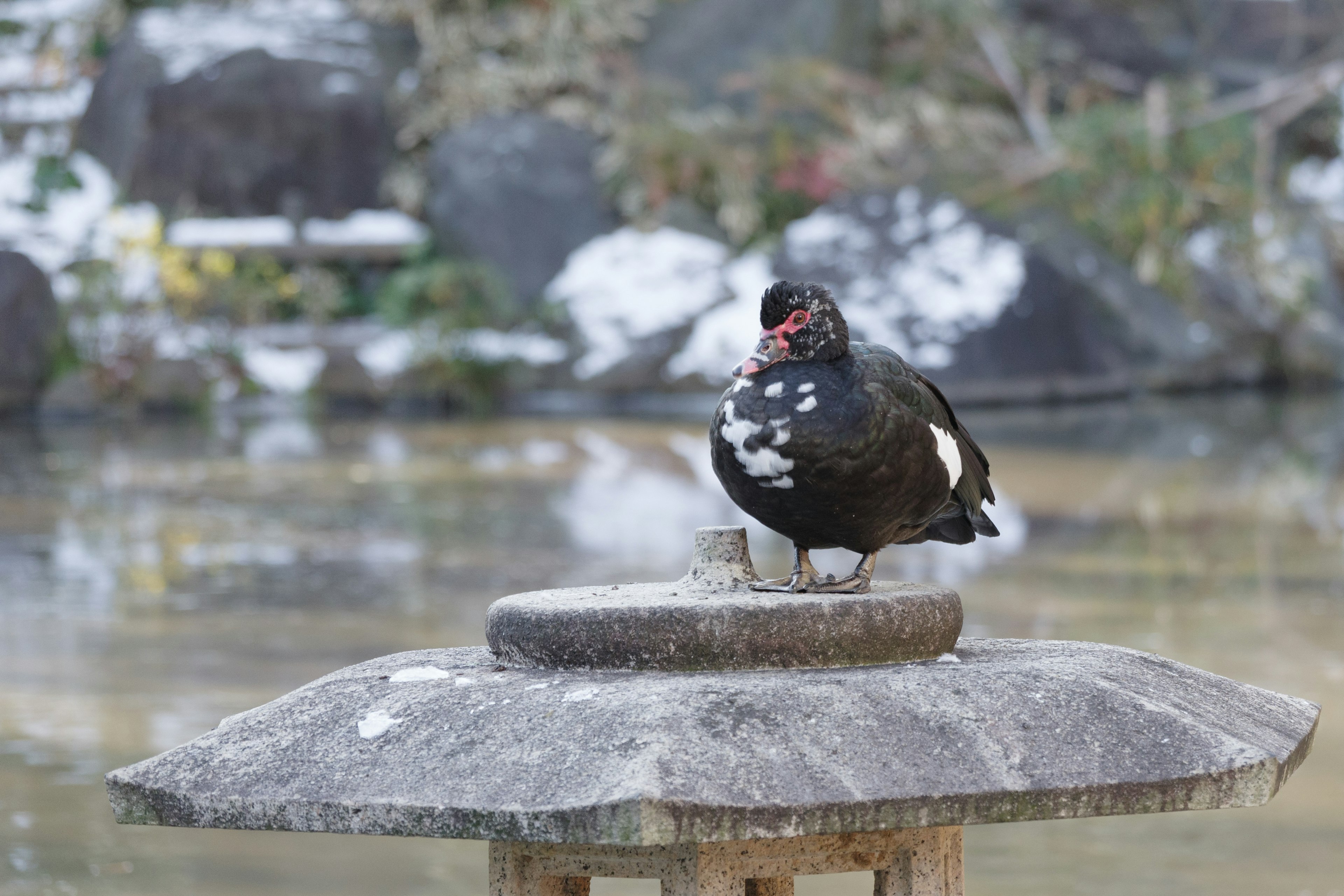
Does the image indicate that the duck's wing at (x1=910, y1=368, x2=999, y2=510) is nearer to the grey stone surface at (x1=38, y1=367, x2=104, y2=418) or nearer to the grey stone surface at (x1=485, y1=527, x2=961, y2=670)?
the grey stone surface at (x1=485, y1=527, x2=961, y2=670)

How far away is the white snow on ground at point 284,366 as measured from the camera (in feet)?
51.5

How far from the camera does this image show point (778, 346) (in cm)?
219

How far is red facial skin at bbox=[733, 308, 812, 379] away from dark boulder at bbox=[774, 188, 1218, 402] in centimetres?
1161

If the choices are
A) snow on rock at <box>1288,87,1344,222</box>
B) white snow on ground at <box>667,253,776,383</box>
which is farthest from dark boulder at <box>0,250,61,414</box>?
snow on rock at <box>1288,87,1344,222</box>

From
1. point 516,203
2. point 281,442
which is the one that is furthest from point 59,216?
point 281,442

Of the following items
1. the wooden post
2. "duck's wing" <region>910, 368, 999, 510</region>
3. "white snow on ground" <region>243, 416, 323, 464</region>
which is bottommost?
"white snow on ground" <region>243, 416, 323, 464</region>

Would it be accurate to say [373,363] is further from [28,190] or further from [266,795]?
[266,795]

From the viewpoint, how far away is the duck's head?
218 cm

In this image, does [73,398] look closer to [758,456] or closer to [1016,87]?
[1016,87]

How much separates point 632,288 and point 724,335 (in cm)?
150

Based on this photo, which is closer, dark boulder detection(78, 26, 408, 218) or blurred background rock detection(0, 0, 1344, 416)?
blurred background rock detection(0, 0, 1344, 416)

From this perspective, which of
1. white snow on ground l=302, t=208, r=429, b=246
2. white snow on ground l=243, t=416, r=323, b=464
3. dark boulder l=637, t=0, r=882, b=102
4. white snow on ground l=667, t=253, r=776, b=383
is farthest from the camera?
dark boulder l=637, t=0, r=882, b=102

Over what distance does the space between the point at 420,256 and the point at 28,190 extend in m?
5.31

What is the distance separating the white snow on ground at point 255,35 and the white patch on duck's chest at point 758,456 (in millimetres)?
17977
